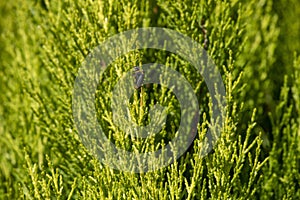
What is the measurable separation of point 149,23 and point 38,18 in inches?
30.4

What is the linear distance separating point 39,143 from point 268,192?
1264 millimetres

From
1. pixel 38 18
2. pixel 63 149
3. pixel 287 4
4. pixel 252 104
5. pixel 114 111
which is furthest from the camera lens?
pixel 287 4

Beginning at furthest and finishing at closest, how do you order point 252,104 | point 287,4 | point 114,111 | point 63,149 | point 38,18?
point 287,4, point 38,18, point 252,104, point 63,149, point 114,111

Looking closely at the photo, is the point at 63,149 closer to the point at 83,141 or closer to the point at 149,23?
the point at 83,141

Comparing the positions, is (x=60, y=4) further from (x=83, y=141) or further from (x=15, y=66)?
(x=83, y=141)

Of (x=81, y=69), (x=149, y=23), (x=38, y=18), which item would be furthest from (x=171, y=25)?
(x=38, y=18)

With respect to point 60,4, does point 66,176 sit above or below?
below

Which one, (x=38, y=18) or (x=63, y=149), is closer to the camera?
(x=63, y=149)

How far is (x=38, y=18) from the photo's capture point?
9.55 feet

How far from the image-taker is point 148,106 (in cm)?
235

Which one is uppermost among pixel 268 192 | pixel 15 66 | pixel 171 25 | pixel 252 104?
→ pixel 171 25

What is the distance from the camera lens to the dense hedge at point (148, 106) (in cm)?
194

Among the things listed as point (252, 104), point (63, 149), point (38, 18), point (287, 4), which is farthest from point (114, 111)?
point (287, 4)

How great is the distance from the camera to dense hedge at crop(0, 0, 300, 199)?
1.94 meters
